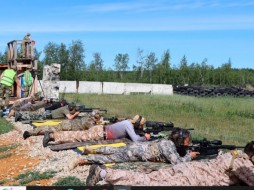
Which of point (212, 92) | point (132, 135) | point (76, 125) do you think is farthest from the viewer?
point (212, 92)

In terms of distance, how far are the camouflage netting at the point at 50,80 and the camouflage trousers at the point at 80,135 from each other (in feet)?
39.3

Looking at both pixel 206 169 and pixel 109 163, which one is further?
pixel 109 163

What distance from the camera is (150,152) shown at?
8.33m

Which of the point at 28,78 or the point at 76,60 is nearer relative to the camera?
the point at 28,78

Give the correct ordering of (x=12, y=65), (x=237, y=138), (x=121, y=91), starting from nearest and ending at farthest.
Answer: (x=237, y=138), (x=12, y=65), (x=121, y=91)

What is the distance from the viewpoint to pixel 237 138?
14648mm

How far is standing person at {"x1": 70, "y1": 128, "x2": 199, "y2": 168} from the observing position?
7961mm

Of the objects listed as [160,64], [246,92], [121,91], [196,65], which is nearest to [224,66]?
[196,65]

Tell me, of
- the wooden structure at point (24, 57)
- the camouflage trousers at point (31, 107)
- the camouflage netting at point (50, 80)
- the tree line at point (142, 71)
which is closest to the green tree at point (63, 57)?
the tree line at point (142, 71)

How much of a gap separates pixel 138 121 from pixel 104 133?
102 cm

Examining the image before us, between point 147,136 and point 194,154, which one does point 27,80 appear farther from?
point 194,154

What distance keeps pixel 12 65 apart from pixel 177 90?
22.2 meters

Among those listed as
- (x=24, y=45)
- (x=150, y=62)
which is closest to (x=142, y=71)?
(x=150, y=62)

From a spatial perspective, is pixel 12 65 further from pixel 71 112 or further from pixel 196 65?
pixel 196 65
